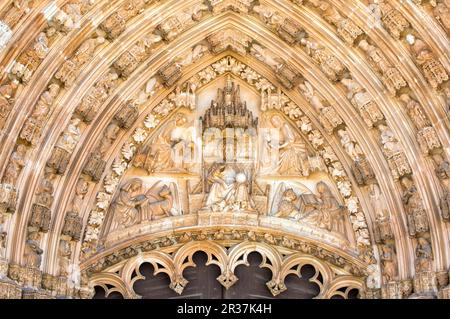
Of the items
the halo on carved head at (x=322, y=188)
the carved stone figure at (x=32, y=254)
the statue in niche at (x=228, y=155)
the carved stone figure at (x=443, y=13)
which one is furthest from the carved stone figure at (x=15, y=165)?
the carved stone figure at (x=443, y=13)

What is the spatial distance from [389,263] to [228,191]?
2.10 m

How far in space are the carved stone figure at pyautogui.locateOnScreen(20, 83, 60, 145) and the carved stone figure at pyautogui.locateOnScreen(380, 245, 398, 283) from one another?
423 cm

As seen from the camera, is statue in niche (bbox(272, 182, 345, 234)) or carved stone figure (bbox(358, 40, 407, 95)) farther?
statue in niche (bbox(272, 182, 345, 234))

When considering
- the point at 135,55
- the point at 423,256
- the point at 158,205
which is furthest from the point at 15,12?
the point at 423,256

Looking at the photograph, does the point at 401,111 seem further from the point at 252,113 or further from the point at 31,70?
the point at 31,70

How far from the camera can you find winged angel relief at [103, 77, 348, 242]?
11.2 metres

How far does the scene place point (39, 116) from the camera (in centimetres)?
1045

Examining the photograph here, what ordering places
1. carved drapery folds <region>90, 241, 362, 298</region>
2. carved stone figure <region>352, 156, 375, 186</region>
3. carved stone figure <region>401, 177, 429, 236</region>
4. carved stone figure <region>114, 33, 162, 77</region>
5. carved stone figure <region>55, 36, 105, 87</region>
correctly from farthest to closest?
carved stone figure <region>114, 33, 162, 77</region> < carved stone figure <region>352, 156, 375, 186</region> < carved drapery folds <region>90, 241, 362, 298</region> < carved stone figure <region>55, 36, 105, 87</region> < carved stone figure <region>401, 177, 429, 236</region>

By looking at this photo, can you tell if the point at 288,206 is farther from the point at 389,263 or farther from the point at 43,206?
the point at 43,206

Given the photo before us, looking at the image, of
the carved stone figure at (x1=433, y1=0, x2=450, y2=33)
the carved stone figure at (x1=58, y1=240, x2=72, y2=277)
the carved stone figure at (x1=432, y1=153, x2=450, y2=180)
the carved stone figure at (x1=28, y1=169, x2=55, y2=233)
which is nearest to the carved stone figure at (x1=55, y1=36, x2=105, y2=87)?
the carved stone figure at (x1=28, y1=169, x2=55, y2=233)

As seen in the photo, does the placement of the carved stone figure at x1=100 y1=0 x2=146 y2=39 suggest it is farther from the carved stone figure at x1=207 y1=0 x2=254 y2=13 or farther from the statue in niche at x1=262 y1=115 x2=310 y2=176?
the statue in niche at x1=262 y1=115 x2=310 y2=176

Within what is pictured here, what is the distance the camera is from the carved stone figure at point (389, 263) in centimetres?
1071

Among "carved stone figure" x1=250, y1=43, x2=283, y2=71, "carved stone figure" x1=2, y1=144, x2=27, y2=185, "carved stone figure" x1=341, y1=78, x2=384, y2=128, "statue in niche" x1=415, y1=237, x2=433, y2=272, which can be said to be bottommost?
"statue in niche" x1=415, y1=237, x2=433, y2=272

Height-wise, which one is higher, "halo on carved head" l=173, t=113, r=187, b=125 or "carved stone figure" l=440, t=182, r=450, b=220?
"halo on carved head" l=173, t=113, r=187, b=125
